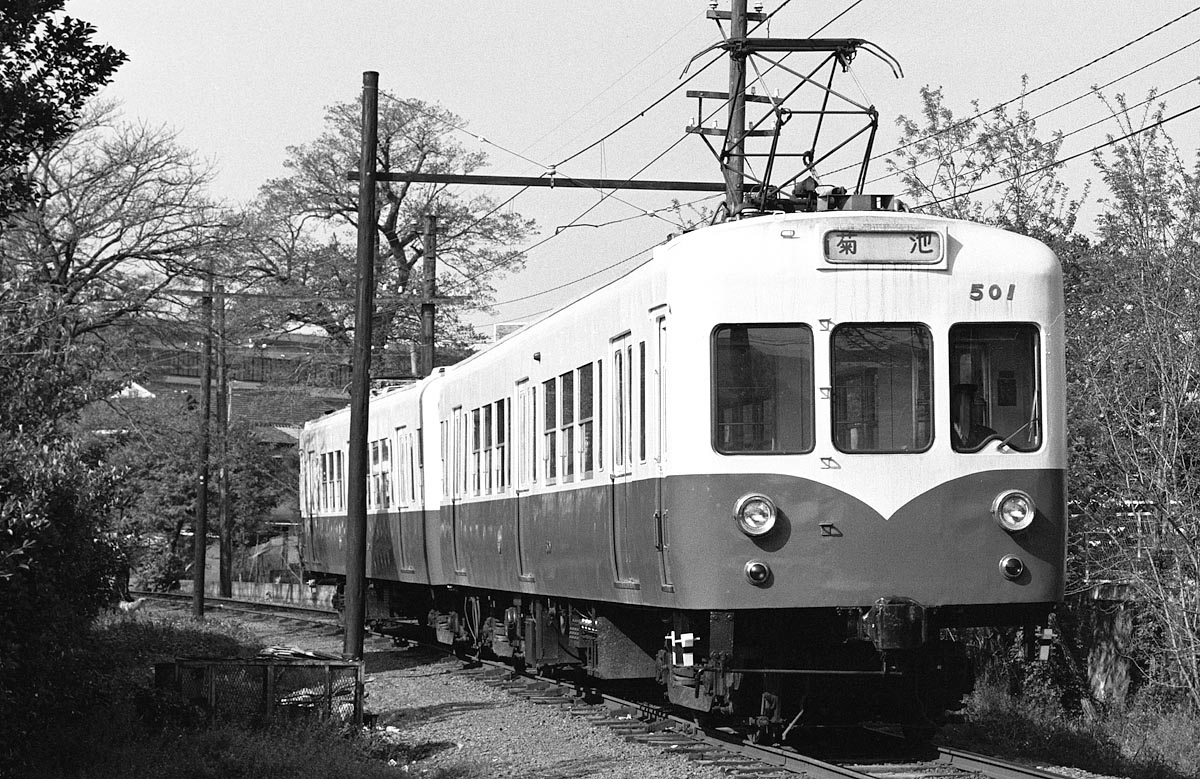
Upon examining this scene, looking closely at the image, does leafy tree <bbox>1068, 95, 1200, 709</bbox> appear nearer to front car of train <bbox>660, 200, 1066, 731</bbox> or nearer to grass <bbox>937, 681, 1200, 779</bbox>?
grass <bbox>937, 681, 1200, 779</bbox>

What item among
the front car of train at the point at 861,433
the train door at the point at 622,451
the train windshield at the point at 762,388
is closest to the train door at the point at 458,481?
the train door at the point at 622,451

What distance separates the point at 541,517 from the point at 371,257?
409 cm

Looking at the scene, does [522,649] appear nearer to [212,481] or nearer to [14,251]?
[14,251]

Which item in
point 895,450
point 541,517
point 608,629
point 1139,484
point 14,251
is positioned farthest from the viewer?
point 14,251

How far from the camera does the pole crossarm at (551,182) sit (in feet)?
52.7

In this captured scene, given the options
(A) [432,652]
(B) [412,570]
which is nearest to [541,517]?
(B) [412,570]

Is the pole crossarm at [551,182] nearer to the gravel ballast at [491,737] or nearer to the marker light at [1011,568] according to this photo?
the gravel ballast at [491,737]

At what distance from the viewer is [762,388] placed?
9.69 m

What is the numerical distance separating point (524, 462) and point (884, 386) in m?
5.04

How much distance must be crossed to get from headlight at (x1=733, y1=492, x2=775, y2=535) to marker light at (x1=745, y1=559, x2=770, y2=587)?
0.18 meters

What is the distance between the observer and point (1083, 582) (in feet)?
53.4

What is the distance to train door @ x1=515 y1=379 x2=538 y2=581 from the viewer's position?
13945mm

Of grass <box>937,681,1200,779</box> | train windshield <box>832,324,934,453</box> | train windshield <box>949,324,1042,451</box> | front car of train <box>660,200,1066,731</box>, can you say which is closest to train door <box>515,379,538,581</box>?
grass <box>937,681,1200,779</box>

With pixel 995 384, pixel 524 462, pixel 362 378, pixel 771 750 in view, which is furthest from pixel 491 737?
pixel 362 378
